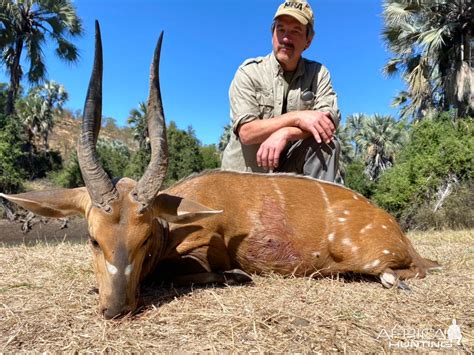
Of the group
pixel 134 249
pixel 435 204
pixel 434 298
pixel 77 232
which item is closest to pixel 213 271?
pixel 134 249

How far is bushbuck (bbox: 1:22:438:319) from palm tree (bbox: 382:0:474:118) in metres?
16.0

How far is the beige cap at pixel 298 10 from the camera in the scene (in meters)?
4.86

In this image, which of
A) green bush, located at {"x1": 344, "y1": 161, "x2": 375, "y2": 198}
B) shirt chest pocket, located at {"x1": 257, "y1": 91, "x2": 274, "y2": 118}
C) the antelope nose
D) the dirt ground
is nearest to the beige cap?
shirt chest pocket, located at {"x1": 257, "y1": 91, "x2": 274, "y2": 118}

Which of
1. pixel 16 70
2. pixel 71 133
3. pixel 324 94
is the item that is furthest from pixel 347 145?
pixel 71 133

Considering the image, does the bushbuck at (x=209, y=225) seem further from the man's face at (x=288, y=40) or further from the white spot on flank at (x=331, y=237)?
the man's face at (x=288, y=40)

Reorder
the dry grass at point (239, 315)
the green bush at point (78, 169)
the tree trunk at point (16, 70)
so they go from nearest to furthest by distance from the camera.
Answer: the dry grass at point (239, 315), the tree trunk at point (16, 70), the green bush at point (78, 169)

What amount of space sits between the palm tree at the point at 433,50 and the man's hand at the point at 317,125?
15337mm

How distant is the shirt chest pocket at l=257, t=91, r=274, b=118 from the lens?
5.14 metres

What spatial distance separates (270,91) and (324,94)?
2.15ft

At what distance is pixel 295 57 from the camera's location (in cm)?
507

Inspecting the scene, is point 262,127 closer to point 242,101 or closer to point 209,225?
point 242,101

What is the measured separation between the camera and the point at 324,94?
520cm

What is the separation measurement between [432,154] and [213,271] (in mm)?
17321

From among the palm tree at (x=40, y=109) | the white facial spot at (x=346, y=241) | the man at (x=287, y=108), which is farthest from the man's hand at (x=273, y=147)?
the palm tree at (x=40, y=109)
